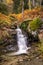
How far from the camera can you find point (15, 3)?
4084 centimetres

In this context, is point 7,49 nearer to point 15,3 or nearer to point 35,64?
point 35,64

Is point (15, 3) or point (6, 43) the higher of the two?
point (15, 3)

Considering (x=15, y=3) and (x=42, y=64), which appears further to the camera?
(x=15, y=3)

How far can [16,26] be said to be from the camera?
25.3 meters

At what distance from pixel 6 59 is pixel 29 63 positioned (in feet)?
7.77

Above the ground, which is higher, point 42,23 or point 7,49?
point 42,23

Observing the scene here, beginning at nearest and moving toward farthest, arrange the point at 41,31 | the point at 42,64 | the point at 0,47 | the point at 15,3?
the point at 42,64, the point at 0,47, the point at 41,31, the point at 15,3

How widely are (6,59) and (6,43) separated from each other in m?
4.05

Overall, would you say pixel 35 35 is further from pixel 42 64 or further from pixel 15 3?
pixel 15 3

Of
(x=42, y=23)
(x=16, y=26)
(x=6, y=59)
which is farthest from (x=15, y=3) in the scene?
(x=6, y=59)

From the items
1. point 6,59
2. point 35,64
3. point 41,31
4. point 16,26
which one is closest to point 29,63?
point 35,64

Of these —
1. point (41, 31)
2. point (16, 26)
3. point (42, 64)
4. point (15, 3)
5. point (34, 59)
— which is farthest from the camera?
point (15, 3)

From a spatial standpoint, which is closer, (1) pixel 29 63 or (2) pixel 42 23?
(1) pixel 29 63

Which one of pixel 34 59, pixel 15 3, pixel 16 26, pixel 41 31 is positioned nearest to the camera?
pixel 34 59
